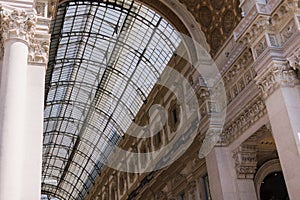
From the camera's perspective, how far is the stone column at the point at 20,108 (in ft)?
21.3

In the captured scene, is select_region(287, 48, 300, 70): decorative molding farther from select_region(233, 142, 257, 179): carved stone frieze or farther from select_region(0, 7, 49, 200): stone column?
select_region(0, 7, 49, 200): stone column

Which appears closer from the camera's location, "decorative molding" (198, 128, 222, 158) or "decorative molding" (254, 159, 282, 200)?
"decorative molding" (198, 128, 222, 158)

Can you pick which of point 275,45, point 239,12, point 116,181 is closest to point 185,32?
point 239,12

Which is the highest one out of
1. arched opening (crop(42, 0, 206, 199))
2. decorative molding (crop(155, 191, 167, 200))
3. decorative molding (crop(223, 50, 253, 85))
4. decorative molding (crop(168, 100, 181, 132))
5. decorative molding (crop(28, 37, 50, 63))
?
arched opening (crop(42, 0, 206, 199))

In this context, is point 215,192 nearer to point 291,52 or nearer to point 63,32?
point 291,52

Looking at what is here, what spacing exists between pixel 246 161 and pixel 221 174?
0.92m

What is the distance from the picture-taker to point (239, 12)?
535 inches

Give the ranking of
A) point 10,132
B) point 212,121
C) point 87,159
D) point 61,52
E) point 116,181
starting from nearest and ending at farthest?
point 10,132 → point 212,121 → point 61,52 → point 116,181 → point 87,159

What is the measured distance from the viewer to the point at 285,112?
998 cm

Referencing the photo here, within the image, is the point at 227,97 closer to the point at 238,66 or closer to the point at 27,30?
the point at 238,66

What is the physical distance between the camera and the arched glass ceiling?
2078cm

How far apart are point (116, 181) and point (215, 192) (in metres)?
16.1

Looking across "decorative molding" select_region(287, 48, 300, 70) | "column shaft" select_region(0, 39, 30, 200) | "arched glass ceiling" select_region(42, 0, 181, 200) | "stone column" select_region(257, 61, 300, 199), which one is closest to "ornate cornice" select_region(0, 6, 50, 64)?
"column shaft" select_region(0, 39, 30, 200)

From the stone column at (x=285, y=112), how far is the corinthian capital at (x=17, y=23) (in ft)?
19.6
